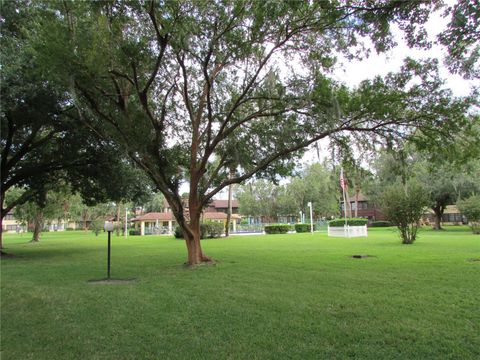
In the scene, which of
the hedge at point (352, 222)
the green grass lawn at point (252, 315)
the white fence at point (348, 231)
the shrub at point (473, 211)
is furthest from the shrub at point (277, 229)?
the green grass lawn at point (252, 315)

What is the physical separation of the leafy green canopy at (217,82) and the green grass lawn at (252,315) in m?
3.94

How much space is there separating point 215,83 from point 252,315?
8671 mm

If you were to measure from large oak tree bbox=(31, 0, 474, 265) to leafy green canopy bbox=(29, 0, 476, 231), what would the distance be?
3cm

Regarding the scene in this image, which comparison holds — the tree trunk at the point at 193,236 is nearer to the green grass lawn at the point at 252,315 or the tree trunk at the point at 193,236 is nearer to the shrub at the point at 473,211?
the green grass lawn at the point at 252,315

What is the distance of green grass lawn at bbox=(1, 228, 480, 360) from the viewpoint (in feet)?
13.9

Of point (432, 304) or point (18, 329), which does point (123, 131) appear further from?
point (432, 304)

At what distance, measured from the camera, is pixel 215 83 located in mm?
12492

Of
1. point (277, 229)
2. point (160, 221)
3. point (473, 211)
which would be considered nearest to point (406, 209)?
point (473, 211)

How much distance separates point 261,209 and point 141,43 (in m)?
56.4

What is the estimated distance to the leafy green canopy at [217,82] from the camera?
28.1 feet

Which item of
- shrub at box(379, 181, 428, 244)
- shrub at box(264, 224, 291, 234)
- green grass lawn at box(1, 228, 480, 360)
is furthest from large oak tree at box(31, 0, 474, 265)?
shrub at box(264, 224, 291, 234)

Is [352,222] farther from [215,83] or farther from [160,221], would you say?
[160,221]

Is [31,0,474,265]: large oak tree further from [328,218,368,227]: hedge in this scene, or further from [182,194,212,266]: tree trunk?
[328,218,368,227]: hedge

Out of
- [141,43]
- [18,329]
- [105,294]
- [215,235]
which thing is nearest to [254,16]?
[141,43]
